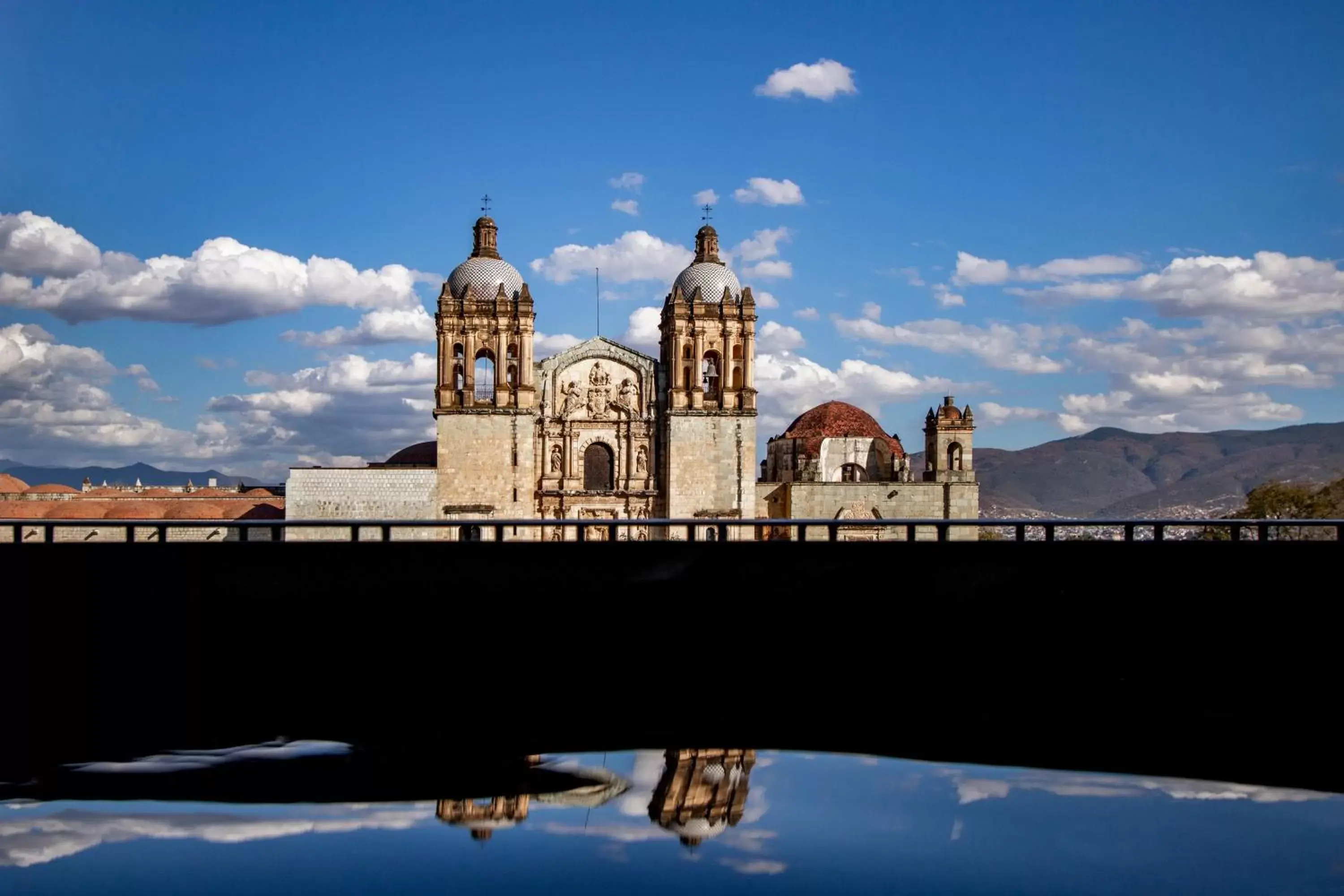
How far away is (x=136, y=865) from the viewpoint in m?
9.81

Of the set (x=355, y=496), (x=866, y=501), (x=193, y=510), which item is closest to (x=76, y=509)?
(x=193, y=510)

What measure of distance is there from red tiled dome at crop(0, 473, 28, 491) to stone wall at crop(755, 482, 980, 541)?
29966mm

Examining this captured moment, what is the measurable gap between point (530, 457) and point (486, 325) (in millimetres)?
4888

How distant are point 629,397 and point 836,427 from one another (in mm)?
10472

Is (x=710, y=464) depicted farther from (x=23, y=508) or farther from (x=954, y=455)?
(x=23, y=508)

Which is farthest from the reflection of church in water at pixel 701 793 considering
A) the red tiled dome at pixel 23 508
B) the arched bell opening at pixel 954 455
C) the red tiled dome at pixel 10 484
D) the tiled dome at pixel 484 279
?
the red tiled dome at pixel 10 484

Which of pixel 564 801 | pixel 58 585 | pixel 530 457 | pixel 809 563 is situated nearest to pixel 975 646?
pixel 809 563

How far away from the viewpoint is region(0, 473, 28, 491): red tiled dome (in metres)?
47.3

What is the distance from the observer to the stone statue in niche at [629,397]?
41562 mm

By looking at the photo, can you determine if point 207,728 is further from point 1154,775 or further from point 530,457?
point 530,457

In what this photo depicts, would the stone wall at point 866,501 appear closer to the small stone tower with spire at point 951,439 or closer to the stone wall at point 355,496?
the small stone tower with spire at point 951,439

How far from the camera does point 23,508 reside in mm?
41281

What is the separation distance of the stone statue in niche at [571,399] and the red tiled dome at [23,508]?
17.8m

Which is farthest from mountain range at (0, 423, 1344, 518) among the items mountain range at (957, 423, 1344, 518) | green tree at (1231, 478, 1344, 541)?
green tree at (1231, 478, 1344, 541)
